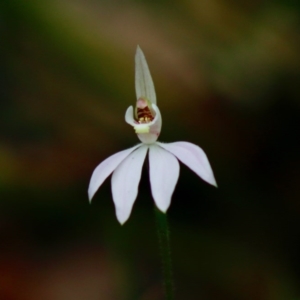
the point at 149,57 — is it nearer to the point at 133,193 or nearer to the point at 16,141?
the point at 16,141

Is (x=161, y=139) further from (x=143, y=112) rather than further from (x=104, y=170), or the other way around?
(x=104, y=170)

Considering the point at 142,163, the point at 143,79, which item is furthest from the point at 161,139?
Answer: the point at 142,163

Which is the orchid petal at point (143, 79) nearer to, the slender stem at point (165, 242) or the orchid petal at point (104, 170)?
the orchid petal at point (104, 170)

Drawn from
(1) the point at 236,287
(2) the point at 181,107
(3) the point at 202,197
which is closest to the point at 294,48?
(2) the point at 181,107

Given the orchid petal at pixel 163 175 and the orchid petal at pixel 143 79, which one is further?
the orchid petal at pixel 143 79

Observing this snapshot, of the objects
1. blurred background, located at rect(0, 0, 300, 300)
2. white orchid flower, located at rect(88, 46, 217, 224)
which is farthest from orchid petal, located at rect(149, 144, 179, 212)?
blurred background, located at rect(0, 0, 300, 300)

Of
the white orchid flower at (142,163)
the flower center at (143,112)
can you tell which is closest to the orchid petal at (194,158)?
the white orchid flower at (142,163)

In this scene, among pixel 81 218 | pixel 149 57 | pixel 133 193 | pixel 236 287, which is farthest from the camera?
pixel 149 57
